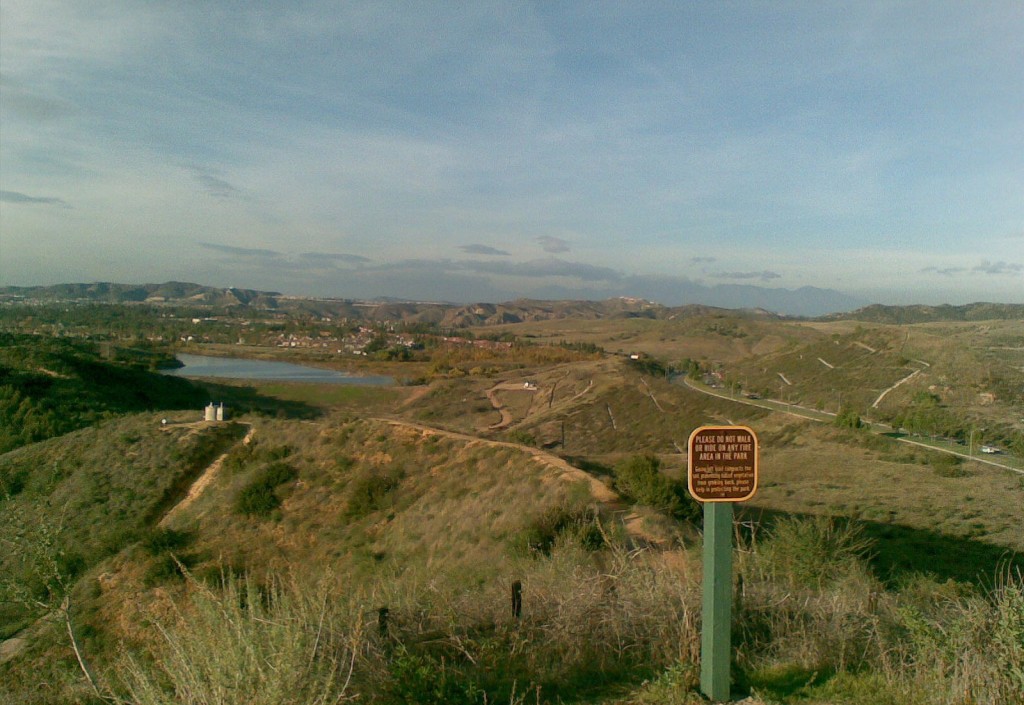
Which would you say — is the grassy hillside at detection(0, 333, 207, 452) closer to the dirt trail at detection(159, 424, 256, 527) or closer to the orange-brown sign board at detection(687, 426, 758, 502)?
the dirt trail at detection(159, 424, 256, 527)

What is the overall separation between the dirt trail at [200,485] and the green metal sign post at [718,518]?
715 inches

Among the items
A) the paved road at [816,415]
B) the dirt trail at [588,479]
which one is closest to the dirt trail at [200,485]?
the dirt trail at [588,479]

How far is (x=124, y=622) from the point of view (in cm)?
1236

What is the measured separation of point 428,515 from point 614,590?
34.3 ft

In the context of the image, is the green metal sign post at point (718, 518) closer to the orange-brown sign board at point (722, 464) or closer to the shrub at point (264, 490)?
the orange-brown sign board at point (722, 464)

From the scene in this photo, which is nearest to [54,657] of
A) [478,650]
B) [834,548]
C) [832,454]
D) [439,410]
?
[478,650]

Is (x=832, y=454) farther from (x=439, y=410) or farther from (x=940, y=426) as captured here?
(x=439, y=410)

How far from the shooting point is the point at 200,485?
2053cm

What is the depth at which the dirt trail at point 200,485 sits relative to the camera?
19.2 meters

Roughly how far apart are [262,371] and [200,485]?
56.9 metres

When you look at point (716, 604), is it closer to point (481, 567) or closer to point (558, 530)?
point (558, 530)

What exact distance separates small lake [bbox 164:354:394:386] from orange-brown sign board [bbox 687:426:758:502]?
64.0 metres

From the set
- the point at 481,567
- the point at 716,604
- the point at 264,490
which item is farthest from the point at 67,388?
the point at 716,604

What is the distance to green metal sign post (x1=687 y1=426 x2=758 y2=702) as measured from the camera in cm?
432
